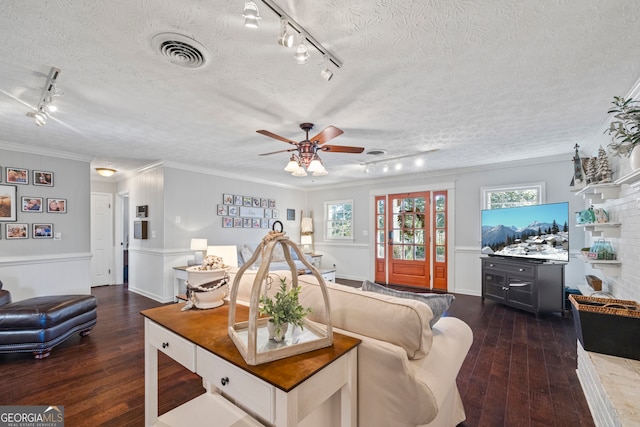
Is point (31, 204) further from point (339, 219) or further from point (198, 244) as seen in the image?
point (339, 219)

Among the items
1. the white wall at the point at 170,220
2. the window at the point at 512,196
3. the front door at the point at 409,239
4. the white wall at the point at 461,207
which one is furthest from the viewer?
the front door at the point at 409,239

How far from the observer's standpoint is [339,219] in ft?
23.1

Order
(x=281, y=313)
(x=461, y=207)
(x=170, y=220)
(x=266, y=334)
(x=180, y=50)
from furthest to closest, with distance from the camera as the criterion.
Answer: (x=461, y=207) < (x=170, y=220) < (x=180, y=50) < (x=266, y=334) < (x=281, y=313)

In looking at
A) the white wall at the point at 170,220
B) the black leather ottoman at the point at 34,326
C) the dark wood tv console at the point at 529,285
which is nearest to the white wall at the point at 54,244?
the white wall at the point at 170,220

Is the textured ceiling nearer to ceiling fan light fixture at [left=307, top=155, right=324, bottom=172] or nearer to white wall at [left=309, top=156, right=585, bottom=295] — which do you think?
ceiling fan light fixture at [left=307, top=155, right=324, bottom=172]

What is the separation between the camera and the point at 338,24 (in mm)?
1522

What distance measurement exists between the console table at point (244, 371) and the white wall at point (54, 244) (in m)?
3.76

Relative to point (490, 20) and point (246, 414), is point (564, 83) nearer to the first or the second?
point (490, 20)

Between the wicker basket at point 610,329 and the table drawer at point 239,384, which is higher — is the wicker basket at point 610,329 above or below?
below

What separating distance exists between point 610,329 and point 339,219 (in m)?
5.42

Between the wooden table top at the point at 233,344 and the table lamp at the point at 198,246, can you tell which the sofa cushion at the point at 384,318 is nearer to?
the wooden table top at the point at 233,344

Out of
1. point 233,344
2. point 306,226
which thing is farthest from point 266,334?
point 306,226

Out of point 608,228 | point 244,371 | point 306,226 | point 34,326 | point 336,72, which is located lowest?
point 34,326

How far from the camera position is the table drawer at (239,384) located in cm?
95
